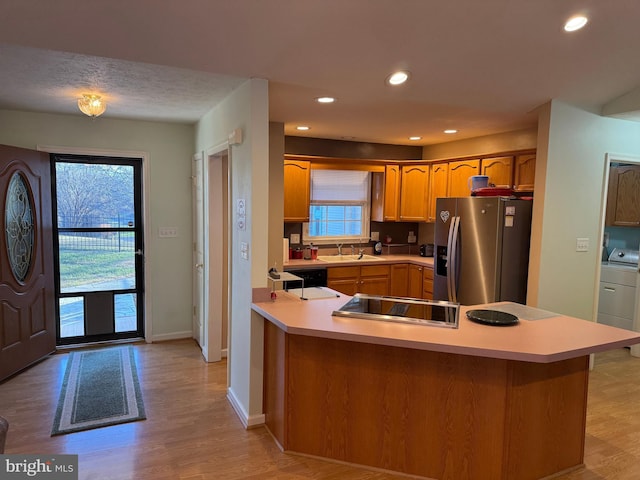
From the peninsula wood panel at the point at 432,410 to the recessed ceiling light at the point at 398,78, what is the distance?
5.99ft

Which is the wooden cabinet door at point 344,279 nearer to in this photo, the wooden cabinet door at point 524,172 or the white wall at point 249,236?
the white wall at point 249,236

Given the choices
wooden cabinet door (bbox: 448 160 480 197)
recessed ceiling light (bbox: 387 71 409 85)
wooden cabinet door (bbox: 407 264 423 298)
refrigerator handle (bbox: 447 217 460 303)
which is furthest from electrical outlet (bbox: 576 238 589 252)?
recessed ceiling light (bbox: 387 71 409 85)

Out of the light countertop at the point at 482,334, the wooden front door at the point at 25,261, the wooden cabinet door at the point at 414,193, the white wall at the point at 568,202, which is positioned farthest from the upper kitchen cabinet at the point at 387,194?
the wooden front door at the point at 25,261

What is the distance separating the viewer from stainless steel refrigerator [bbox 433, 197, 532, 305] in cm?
386

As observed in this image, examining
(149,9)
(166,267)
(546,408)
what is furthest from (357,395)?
(166,267)

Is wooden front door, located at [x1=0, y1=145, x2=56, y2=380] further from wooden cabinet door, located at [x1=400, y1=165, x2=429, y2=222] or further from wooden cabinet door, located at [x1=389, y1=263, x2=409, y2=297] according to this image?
wooden cabinet door, located at [x1=400, y1=165, x2=429, y2=222]

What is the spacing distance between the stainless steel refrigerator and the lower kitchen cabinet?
3.94ft

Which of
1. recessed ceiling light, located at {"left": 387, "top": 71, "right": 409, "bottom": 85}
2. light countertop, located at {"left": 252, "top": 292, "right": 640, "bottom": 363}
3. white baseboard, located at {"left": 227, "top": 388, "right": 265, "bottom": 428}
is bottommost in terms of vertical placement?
white baseboard, located at {"left": 227, "top": 388, "right": 265, "bottom": 428}

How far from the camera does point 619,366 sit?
14.2ft

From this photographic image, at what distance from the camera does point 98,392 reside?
3541mm

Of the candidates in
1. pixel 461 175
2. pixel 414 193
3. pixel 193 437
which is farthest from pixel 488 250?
pixel 193 437

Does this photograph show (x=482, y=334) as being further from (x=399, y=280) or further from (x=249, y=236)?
(x=399, y=280)

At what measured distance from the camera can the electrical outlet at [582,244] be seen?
3.88 metres

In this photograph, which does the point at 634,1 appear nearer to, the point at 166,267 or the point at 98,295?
the point at 166,267
